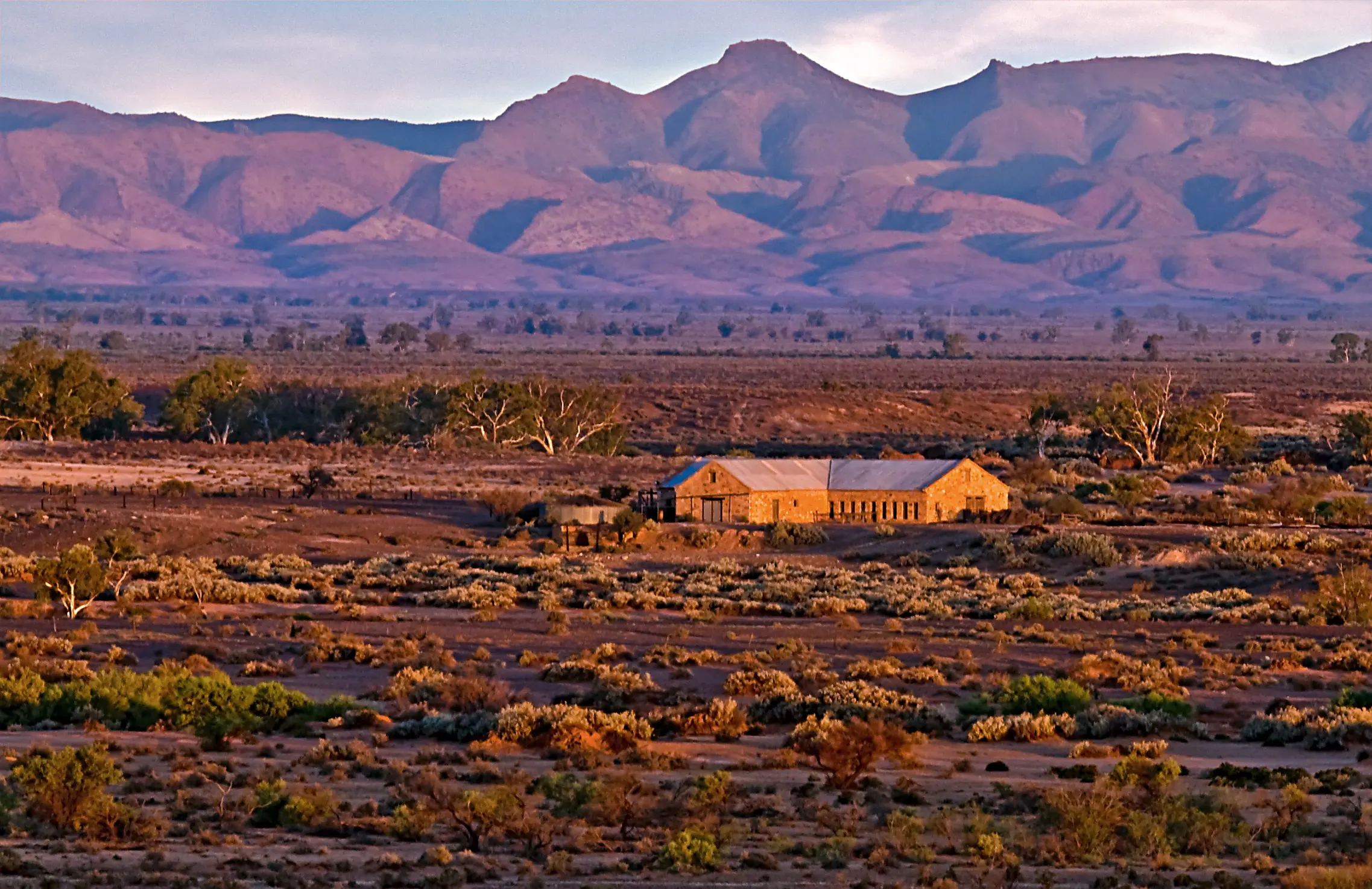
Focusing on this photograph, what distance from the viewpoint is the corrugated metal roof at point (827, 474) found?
53.2 metres

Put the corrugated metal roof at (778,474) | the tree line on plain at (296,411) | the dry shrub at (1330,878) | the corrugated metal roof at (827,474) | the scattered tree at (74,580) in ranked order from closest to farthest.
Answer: the dry shrub at (1330,878), the scattered tree at (74,580), the corrugated metal roof at (778,474), the corrugated metal roof at (827,474), the tree line on plain at (296,411)

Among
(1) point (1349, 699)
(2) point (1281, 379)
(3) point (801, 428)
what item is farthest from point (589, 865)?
(2) point (1281, 379)

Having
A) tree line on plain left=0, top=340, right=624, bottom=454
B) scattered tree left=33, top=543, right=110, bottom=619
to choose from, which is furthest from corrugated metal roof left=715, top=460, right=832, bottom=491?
tree line on plain left=0, top=340, right=624, bottom=454

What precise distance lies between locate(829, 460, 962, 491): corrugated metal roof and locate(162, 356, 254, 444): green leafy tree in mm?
33157

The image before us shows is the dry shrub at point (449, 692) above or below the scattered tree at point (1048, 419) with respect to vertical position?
below

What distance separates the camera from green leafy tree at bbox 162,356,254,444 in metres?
80.0

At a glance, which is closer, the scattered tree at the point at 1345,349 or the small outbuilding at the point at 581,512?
the small outbuilding at the point at 581,512

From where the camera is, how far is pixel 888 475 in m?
54.4

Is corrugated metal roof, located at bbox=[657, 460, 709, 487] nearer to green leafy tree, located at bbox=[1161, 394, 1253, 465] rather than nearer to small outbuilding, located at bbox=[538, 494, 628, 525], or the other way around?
small outbuilding, located at bbox=[538, 494, 628, 525]

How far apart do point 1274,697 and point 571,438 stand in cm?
5409

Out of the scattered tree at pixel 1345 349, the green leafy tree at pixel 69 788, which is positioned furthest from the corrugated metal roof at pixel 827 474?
the scattered tree at pixel 1345 349

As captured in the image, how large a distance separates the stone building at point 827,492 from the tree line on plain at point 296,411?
23.4m

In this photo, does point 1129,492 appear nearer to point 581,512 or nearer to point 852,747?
point 581,512

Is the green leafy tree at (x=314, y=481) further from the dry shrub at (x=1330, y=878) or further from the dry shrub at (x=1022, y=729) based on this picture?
the dry shrub at (x=1330, y=878)
